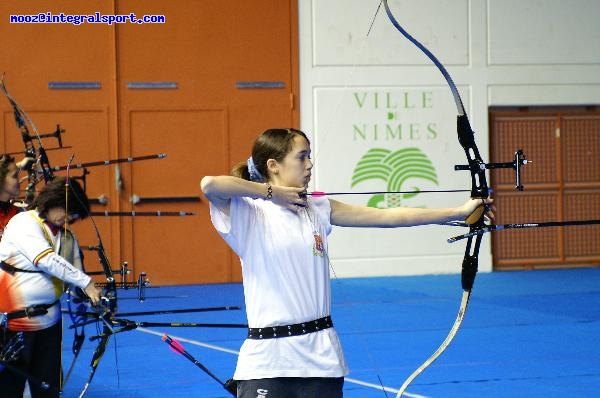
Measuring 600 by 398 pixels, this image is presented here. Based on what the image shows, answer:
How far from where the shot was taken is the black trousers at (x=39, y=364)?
4.23 metres

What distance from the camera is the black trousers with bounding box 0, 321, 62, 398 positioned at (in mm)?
4234

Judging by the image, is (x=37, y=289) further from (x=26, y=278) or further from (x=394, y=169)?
(x=394, y=169)

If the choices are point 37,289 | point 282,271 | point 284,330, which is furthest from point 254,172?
point 37,289

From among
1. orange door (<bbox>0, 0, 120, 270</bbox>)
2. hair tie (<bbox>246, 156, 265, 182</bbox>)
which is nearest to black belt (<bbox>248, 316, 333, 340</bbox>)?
hair tie (<bbox>246, 156, 265, 182</bbox>)

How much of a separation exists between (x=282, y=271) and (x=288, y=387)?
1.11 ft

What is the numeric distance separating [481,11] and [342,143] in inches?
95.2

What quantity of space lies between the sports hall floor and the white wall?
3.43 ft

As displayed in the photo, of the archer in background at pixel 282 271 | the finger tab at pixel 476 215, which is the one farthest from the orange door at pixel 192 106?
the archer in background at pixel 282 271

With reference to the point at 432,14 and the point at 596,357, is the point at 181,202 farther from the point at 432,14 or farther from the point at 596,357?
the point at 596,357

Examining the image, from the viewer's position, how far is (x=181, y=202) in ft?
36.6

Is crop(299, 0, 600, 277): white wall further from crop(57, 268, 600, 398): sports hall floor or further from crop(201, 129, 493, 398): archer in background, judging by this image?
crop(201, 129, 493, 398): archer in background

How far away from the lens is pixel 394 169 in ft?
38.1

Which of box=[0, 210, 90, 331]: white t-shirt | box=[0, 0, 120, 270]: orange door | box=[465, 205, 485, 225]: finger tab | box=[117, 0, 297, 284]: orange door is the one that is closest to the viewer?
box=[465, 205, 485, 225]: finger tab

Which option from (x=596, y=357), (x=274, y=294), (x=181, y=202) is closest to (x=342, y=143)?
(x=181, y=202)
